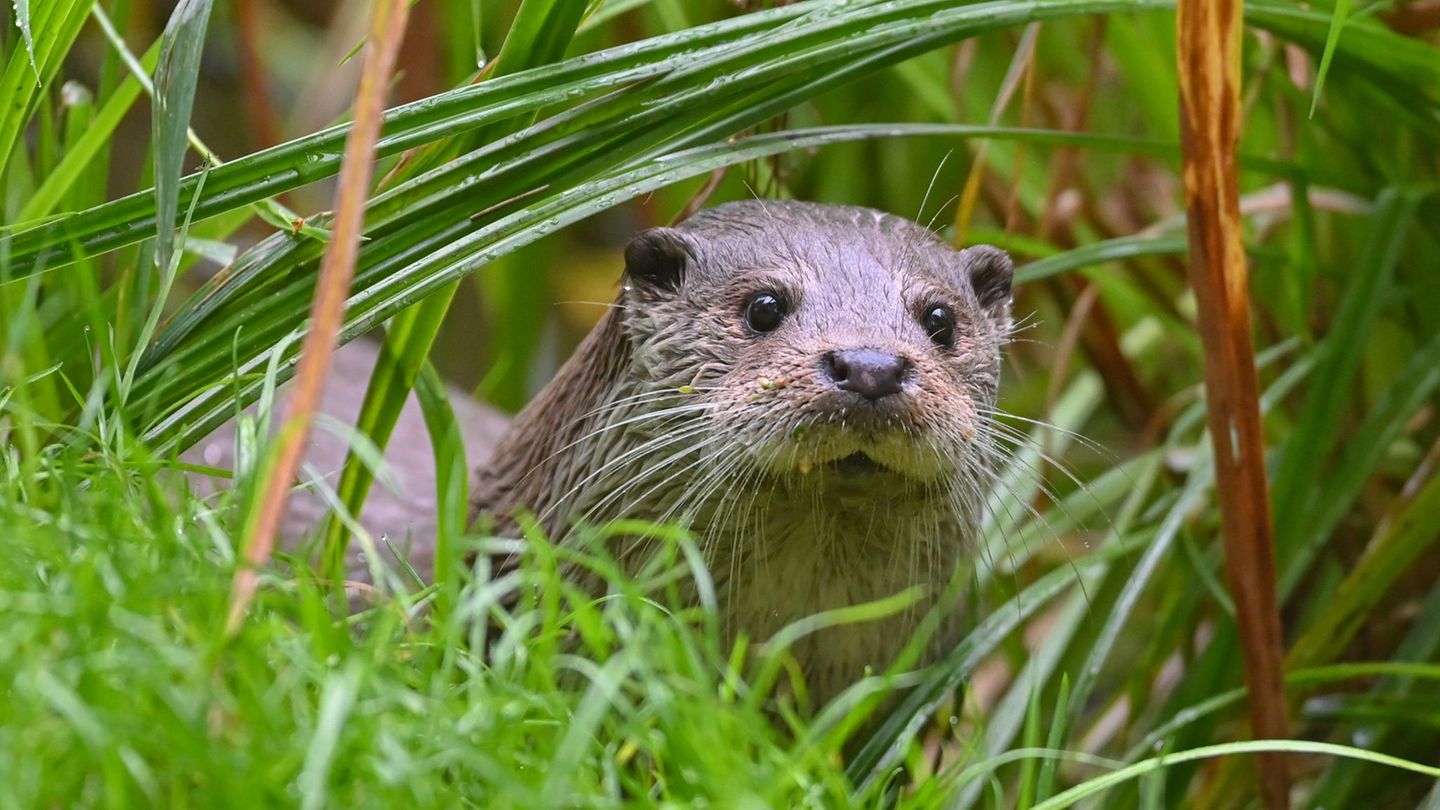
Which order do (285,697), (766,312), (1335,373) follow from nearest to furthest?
1. (285,697)
2. (766,312)
3. (1335,373)

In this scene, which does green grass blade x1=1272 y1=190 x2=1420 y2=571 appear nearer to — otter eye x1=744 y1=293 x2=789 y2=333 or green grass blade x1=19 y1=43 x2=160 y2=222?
otter eye x1=744 y1=293 x2=789 y2=333

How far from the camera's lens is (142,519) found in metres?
1.38

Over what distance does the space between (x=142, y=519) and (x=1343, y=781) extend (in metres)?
1.84

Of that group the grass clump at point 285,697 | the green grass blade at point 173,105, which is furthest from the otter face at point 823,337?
the green grass blade at point 173,105

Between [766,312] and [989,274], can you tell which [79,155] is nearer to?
[766,312]

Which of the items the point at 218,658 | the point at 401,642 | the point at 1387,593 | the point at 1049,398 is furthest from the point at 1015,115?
the point at 218,658

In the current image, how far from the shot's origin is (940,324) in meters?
2.04

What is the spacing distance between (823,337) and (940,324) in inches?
9.2

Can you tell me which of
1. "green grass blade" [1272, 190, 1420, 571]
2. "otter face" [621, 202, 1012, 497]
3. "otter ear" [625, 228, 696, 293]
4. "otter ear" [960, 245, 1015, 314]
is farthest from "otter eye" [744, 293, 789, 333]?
"green grass blade" [1272, 190, 1420, 571]

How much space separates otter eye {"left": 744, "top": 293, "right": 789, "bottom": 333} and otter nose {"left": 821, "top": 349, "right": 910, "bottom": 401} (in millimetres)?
218

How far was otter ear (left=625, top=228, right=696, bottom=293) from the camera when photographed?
204 cm

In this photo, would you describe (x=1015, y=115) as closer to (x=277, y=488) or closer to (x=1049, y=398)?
(x=1049, y=398)

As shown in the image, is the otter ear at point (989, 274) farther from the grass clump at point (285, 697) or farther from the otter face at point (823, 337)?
the grass clump at point (285, 697)

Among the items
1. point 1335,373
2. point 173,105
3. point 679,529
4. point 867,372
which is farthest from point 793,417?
point 1335,373
